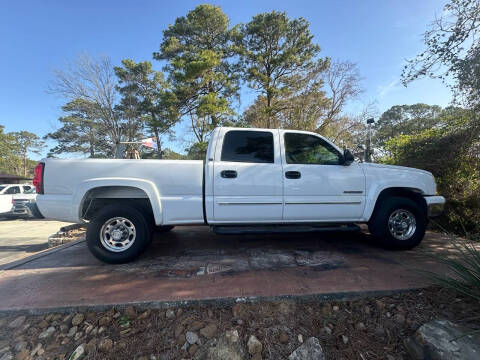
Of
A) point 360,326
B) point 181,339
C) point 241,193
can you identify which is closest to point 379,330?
point 360,326

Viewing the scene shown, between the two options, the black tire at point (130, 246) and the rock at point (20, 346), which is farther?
the black tire at point (130, 246)

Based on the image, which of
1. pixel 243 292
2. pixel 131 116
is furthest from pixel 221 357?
pixel 131 116

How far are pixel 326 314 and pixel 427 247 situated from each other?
9.32 ft

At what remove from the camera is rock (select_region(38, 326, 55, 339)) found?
1683 mm

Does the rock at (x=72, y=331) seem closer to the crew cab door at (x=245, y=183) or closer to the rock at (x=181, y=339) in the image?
the rock at (x=181, y=339)

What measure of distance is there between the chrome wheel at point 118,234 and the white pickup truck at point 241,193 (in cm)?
1

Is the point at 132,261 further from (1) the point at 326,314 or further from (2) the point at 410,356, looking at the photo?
(2) the point at 410,356

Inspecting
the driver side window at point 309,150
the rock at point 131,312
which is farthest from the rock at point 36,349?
the driver side window at point 309,150

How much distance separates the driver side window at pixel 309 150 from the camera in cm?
304

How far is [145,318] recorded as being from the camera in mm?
1802

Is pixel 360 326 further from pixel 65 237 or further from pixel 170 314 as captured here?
pixel 65 237

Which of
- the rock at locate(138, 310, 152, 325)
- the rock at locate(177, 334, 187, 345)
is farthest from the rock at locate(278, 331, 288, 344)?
the rock at locate(138, 310, 152, 325)

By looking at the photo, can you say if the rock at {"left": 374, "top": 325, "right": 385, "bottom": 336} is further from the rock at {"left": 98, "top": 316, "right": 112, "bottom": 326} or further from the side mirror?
the rock at {"left": 98, "top": 316, "right": 112, "bottom": 326}

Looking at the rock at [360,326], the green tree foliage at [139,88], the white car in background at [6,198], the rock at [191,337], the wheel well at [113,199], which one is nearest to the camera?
the rock at [191,337]
